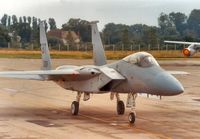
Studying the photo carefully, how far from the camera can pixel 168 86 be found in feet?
51.0

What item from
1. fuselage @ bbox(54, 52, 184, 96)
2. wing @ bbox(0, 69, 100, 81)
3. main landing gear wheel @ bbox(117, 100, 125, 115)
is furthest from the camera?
main landing gear wheel @ bbox(117, 100, 125, 115)

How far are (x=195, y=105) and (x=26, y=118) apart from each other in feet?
27.7

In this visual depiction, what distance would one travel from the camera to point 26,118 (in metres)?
17.4

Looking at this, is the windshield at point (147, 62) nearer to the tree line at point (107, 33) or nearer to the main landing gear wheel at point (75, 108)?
the main landing gear wheel at point (75, 108)

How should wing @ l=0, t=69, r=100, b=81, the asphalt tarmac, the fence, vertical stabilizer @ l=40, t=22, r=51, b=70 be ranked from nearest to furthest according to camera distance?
the asphalt tarmac → wing @ l=0, t=69, r=100, b=81 → vertical stabilizer @ l=40, t=22, r=51, b=70 → the fence

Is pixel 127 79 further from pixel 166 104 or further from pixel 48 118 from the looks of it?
pixel 166 104

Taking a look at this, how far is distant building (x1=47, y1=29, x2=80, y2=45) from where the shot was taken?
363 ft

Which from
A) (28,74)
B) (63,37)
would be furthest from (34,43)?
(28,74)

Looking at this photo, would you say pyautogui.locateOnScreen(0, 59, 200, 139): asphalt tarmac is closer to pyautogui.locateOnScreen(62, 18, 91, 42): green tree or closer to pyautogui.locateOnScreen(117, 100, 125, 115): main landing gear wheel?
pyautogui.locateOnScreen(117, 100, 125, 115): main landing gear wheel

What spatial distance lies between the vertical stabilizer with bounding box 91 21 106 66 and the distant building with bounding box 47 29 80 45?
8661cm

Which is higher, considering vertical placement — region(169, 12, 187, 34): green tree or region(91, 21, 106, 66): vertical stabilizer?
region(169, 12, 187, 34): green tree

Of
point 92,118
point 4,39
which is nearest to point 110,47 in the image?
point 4,39

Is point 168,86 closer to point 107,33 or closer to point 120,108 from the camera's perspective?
point 120,108

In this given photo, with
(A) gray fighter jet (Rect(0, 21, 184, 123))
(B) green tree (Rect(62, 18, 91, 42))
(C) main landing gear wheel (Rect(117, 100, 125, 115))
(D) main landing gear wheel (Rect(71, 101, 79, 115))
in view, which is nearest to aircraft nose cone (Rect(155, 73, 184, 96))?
(A) gray fighter jet (Rect(0, 21, 184, 123))
